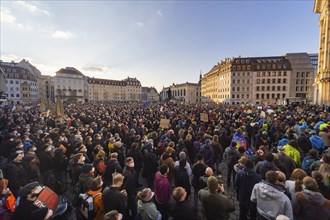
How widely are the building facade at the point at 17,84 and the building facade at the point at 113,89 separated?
115ft

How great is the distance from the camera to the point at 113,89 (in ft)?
380

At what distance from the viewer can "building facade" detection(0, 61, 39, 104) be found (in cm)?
6229

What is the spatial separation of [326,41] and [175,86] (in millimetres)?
99595

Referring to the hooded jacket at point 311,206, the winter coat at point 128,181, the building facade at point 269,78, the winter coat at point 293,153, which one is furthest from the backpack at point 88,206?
the building facade at point 269,78

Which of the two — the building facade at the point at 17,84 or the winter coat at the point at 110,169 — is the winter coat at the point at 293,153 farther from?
the building facade at the point at 17,84

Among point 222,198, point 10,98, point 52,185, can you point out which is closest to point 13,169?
point 52,185

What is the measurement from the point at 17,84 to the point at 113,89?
55442 mm

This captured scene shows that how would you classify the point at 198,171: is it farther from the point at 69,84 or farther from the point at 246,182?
the point at 69,84

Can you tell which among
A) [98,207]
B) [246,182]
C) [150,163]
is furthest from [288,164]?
[98,207]

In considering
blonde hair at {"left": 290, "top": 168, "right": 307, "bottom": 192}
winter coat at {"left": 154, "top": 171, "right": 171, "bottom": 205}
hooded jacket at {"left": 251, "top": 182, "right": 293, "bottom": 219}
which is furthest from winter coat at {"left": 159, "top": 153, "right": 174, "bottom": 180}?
blonde hair at {"left": 290, "top": 168, "right": 307, "bottom": 192}

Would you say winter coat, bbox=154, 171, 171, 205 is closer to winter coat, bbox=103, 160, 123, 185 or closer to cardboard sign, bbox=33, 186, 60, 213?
winter coat, bbox=103, 160, 123, 185

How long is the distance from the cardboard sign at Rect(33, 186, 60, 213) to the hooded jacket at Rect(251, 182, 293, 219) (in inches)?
148

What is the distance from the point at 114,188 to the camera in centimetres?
327

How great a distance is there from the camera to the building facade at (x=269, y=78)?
6122cm
